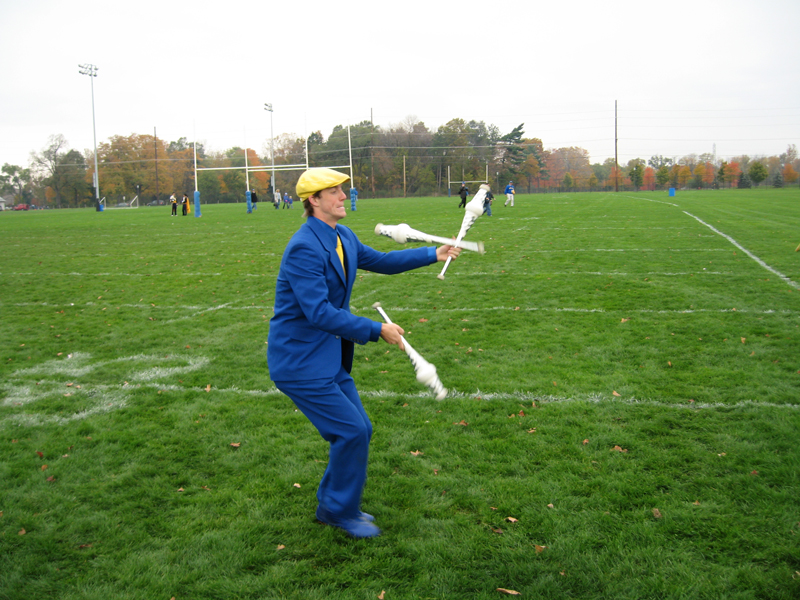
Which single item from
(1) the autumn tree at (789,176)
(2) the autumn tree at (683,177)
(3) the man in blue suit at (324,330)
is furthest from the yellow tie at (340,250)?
(1) the autumn tree at (789,176)

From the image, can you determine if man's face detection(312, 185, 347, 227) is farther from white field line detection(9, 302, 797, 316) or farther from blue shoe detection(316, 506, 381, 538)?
white field line detection(9, 302, 797, 316)

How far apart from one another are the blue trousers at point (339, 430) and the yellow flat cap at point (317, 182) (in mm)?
1072

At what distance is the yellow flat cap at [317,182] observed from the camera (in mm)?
3361

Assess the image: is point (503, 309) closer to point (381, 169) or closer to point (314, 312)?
point (314, 312)

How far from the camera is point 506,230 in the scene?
22344mm

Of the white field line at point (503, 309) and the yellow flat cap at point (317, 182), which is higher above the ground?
the yellow flat cap at point (317, 182)

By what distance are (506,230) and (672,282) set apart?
Result: 1137cm

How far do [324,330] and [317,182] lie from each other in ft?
2.75

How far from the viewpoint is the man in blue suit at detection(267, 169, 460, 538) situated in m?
3.19

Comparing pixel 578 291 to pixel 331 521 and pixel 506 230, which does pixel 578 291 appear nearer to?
pixel 331 521

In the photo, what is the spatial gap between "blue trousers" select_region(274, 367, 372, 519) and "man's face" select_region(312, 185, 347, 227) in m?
0.95

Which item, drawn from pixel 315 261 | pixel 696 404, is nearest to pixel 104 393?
pixel 315 261

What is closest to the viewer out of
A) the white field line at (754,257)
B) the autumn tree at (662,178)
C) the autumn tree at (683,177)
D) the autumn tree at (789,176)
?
the white field line at (754,257)

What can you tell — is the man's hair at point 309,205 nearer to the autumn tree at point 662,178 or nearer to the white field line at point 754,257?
the white field line at point 754,257
